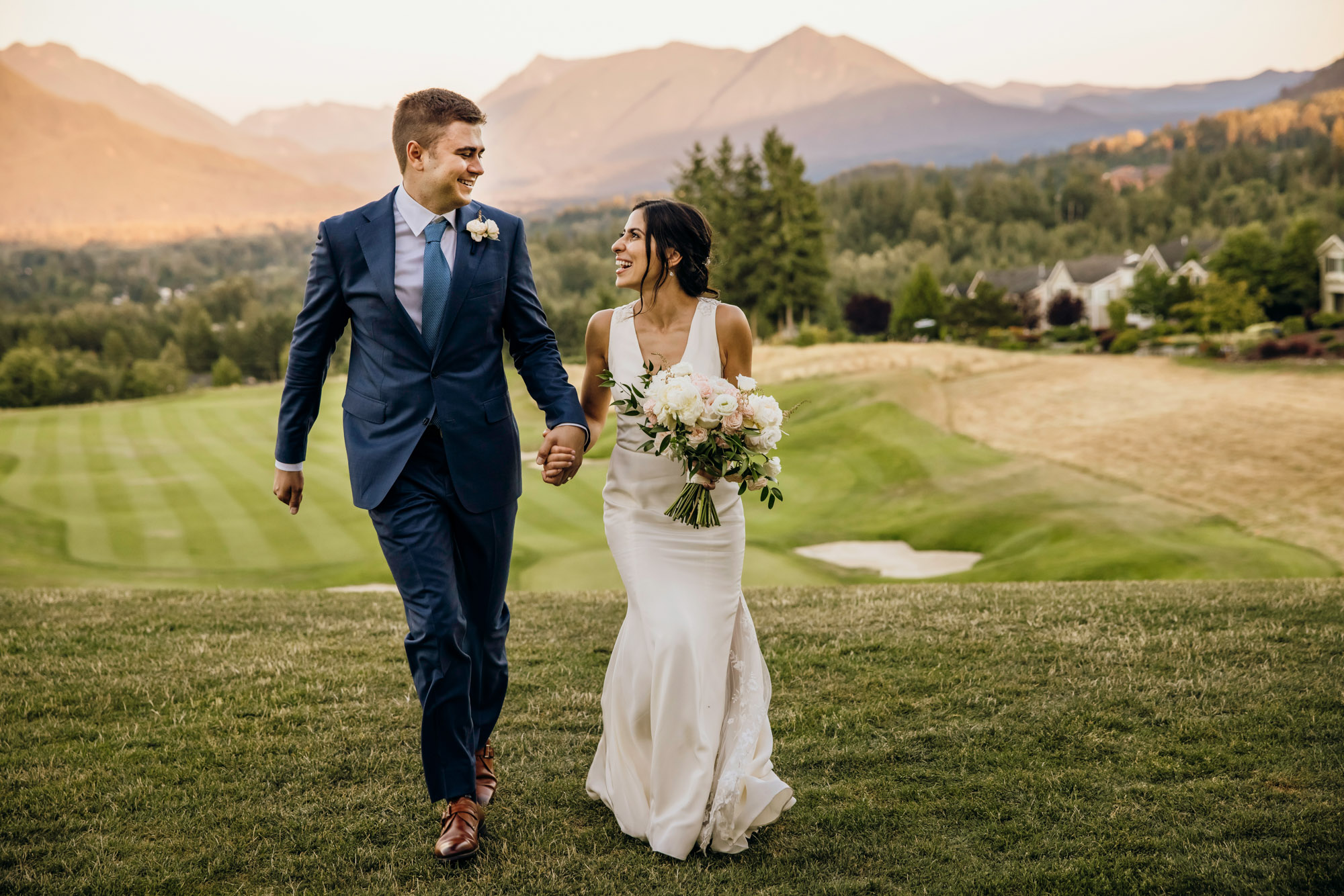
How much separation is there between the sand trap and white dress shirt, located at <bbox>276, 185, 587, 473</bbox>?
42.5 ft

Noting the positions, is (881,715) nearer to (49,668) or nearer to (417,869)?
(417,869)

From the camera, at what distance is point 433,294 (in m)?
3.84

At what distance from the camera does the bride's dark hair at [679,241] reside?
4352 millimetres

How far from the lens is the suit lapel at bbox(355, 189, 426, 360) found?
3.79m

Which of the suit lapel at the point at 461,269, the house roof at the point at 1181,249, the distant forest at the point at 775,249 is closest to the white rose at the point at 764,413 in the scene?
the suit lapel at the point at 461,269

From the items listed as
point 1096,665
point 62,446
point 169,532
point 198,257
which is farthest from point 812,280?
point 198,257

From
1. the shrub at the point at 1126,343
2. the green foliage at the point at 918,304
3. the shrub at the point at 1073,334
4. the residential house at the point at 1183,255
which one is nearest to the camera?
the shrub at the point at 1126,343

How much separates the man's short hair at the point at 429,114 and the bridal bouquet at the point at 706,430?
1259mm

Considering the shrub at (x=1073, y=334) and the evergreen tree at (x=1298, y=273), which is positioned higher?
the evergreen tree at (x=1298, y=273)

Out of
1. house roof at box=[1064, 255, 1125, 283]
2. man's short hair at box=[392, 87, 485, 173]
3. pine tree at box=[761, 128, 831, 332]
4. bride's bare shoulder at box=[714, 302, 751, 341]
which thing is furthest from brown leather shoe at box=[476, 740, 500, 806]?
house roof at box=[1064, 255, 1125, 283]

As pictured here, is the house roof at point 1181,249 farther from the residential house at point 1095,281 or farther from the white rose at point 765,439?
the white rose at point 765,439

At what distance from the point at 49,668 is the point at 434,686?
12.3ft

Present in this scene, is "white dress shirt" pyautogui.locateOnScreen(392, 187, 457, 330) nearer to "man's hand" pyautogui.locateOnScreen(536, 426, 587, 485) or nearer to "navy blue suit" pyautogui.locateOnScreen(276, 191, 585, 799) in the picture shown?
"navy blue suit" pyautogui.locateOnScreen(276, 191, 585, 799)

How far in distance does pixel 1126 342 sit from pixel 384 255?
4768 cm
